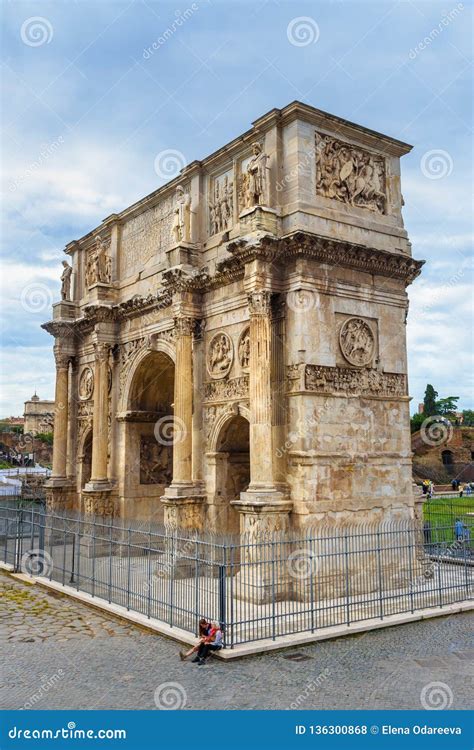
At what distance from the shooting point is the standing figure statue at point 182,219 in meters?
18.0

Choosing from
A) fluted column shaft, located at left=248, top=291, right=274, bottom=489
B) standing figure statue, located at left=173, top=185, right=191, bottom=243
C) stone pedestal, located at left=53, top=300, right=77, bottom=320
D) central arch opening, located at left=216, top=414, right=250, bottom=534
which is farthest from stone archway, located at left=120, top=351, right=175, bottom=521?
fluted column shaft, located at left=248, top=291, right=274, bottom=489

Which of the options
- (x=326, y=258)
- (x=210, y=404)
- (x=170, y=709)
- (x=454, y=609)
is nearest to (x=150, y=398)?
(x=210, y=404)

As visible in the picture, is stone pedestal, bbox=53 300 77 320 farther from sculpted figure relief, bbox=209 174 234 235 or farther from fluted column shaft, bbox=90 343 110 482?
sculpted figure relief, bbox=209 174 234 235

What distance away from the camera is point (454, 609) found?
510 inches

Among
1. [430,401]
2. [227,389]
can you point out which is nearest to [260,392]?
[227,389]

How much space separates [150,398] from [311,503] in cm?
924

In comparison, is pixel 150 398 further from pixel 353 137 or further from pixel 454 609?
pixel 454 609

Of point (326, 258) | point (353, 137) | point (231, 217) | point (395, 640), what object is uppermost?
point (353, 137)

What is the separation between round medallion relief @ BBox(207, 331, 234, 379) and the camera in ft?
55.5

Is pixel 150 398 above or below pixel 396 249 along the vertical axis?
below

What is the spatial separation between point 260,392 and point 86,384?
37.5 feet

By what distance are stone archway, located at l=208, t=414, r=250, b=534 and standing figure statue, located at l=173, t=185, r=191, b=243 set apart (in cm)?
517

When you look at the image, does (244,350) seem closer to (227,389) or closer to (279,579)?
(227,389)

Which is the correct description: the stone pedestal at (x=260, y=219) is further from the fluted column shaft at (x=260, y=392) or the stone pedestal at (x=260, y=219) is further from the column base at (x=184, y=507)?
the column base at (x=184, y=507)
